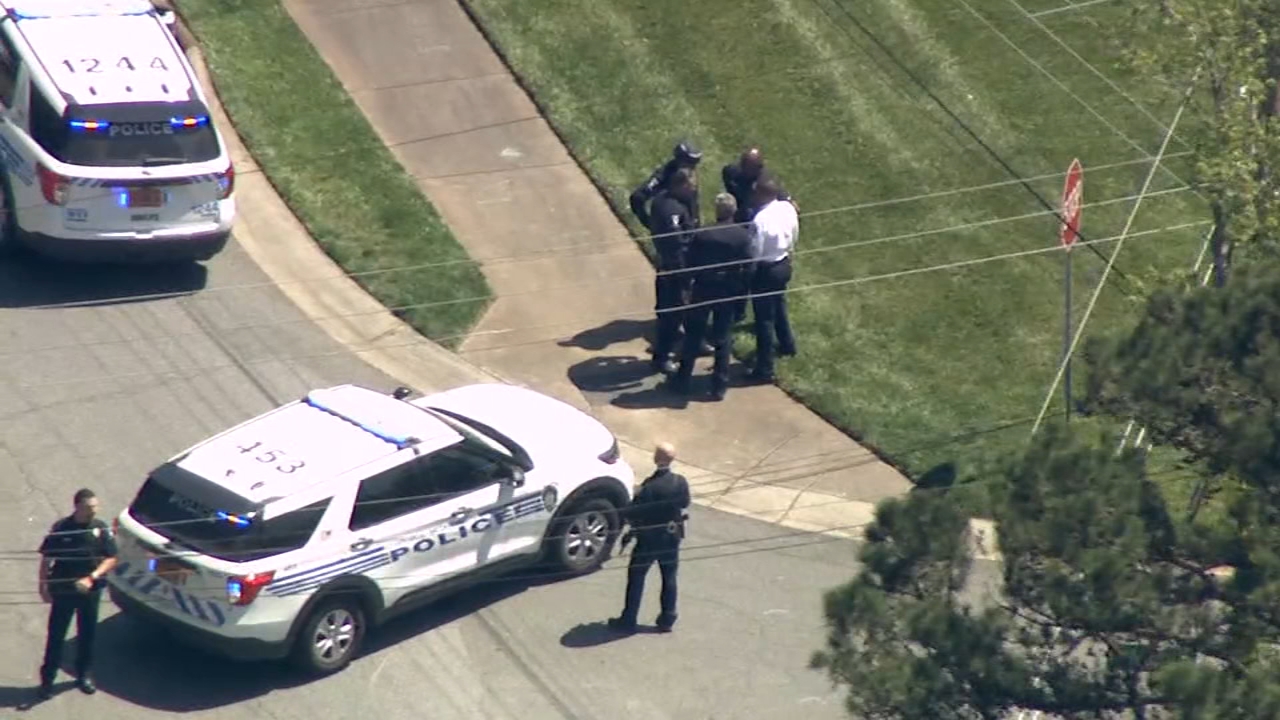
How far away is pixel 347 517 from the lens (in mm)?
14938

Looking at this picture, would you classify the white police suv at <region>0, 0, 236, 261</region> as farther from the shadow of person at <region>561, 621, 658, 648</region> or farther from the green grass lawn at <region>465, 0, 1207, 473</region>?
the shadow of person at <region>561, 621, 658, 648</region>

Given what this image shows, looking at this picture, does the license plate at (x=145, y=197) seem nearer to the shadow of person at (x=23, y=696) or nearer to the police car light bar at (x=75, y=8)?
the police car light bar at (x=75, y=8)

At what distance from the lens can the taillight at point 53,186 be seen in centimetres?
1905

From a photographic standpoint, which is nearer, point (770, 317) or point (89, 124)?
point (89, 124)

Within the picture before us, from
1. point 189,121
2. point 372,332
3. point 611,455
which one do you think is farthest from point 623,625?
point 189,121

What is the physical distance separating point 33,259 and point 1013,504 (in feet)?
37.8

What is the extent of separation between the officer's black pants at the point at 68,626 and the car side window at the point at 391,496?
173 centimetres

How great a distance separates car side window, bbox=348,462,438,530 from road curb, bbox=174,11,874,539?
10.4ft

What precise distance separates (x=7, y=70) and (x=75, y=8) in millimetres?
1054

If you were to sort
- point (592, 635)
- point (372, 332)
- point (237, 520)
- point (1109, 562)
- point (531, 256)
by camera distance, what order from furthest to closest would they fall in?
point (531, 256) < point (372, 332) < point (592, 635) < point (237, 520) < point (1109, 562)

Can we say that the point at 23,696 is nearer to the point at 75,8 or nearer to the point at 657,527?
the point at 657,527

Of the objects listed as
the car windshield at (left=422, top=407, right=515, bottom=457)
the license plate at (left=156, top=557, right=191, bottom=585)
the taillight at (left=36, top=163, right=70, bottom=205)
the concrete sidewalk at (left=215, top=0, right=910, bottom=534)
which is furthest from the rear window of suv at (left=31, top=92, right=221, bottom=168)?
the license plate at (left=156, top=557, right=191, bottom=585)

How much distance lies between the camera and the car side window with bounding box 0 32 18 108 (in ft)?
63.9

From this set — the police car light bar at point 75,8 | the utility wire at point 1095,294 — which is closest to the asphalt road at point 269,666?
the police car light bar at point 75,8
